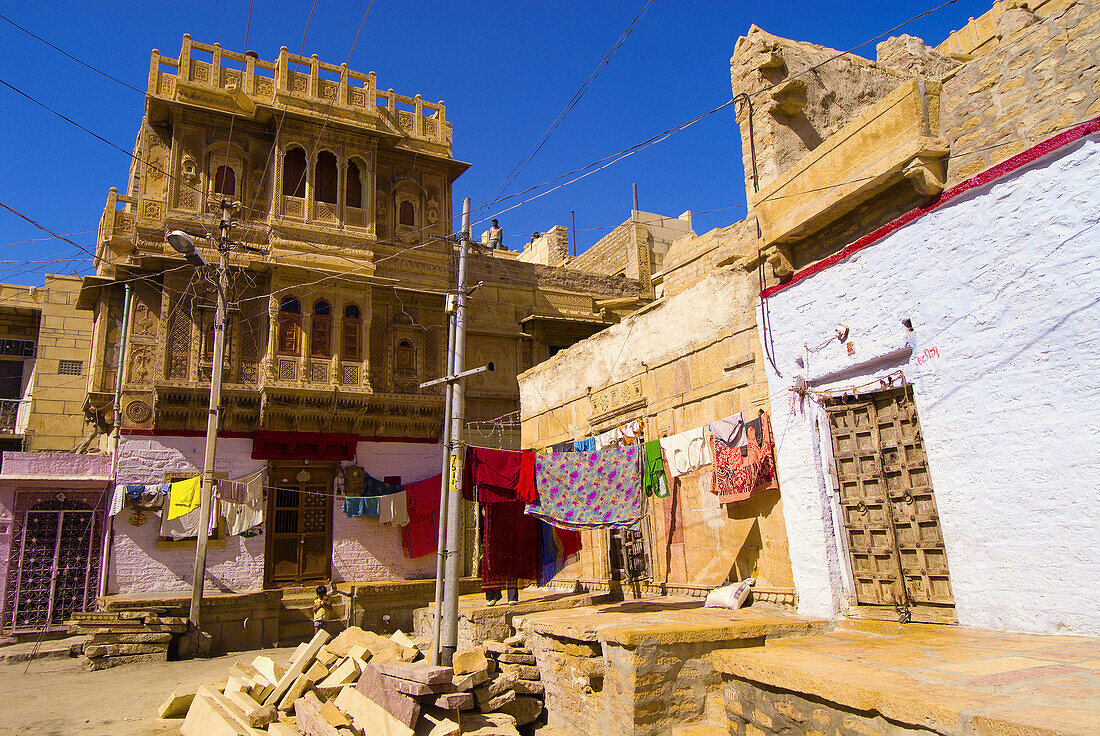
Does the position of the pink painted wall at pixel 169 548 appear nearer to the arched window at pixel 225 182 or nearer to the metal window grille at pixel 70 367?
the arched window at pixel 225 182

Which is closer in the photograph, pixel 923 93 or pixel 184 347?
pixel 923 93

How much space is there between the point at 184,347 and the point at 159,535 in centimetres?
443

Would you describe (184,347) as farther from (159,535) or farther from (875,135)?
(875,135)

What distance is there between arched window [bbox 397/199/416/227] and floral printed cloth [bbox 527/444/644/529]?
1140 centimetres

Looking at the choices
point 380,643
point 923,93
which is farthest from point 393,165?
point 923,93

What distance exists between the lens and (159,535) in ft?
52.6

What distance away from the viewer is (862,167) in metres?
7.35

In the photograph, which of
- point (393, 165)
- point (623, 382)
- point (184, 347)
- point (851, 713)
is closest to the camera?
point (851, 713)

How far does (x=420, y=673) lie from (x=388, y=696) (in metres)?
0.39

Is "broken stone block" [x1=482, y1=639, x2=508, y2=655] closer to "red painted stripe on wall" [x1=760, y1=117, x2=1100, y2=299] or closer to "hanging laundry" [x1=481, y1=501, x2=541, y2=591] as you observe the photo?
"hanging laundry" [x1=481, y1=501, x2=541, y2=591]

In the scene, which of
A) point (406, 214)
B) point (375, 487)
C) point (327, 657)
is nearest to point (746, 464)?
point (327, 657)

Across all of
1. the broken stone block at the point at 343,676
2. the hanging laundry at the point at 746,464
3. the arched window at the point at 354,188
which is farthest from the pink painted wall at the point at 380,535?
the hanging laundry at the point at 746,464

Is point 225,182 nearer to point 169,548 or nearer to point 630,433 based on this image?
point 169,548

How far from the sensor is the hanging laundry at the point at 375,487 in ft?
59.6
